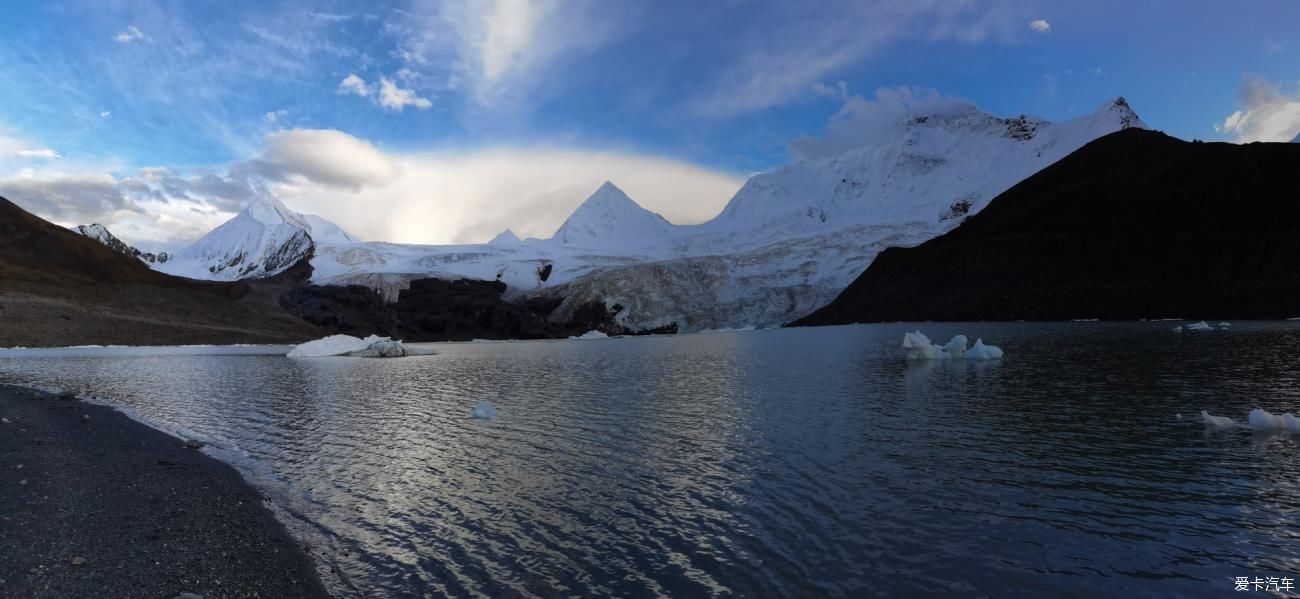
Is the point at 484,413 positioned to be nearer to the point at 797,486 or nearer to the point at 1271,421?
the point at 797,486

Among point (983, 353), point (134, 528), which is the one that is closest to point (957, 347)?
point (983, 353)

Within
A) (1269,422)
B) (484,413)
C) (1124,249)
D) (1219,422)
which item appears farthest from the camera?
(1124,249)

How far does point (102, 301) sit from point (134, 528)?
127m

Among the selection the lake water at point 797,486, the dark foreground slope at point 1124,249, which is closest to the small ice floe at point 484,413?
the lake water at point 797,486

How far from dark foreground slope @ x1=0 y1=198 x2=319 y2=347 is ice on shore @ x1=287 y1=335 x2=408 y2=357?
41534 millimetres

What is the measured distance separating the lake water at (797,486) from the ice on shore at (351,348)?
44.5 metres

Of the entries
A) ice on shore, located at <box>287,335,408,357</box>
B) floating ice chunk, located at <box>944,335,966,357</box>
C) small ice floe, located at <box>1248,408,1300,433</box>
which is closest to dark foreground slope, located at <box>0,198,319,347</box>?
ice on shore, located at <box>287,335,408,357</box>

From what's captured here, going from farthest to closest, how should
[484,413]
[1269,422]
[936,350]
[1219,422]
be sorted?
[936,350], [484,413], [1219,422], [1269,422]

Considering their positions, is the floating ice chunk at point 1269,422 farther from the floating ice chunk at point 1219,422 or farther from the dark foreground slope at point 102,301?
the dark foreground slope at point 102,301

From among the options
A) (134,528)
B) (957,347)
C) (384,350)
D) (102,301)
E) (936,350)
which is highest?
(102,301)

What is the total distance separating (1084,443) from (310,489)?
18771 mm

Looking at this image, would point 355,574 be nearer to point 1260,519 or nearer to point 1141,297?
point 1260,519

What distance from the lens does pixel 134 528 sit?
1102cm

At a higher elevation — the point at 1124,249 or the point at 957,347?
the point at 1124,249
